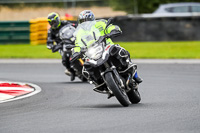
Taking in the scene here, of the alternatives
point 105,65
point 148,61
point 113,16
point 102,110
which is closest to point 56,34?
point 148,61

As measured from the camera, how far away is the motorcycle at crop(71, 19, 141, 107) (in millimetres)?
8859

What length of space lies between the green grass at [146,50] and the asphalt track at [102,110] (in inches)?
277

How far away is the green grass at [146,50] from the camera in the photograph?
22000mm

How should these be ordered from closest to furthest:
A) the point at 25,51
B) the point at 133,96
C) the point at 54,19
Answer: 1. the point at 133,96
2. the point at 54,19
3. the point at 25,51

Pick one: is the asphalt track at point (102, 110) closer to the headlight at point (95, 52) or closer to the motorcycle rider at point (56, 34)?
the motorcycle rider at point (56, 34)

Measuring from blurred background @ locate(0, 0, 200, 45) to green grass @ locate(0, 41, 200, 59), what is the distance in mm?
426

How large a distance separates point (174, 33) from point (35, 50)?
634cm

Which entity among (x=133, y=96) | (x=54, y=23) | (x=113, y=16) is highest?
(x=54, y=23)

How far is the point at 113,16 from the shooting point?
28594mm

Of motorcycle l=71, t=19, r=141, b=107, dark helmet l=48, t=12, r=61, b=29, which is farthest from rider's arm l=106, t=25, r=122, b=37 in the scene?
dark helmet l=48, t=12, r=61, b=29

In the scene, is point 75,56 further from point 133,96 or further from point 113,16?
point 113,16

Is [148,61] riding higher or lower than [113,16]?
lower

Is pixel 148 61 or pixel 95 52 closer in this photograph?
pixel 95 52

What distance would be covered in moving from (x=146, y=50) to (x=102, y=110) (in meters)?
15.8
